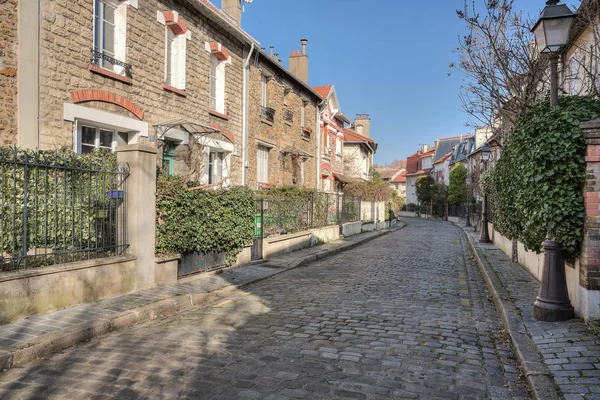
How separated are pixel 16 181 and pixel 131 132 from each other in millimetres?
5589

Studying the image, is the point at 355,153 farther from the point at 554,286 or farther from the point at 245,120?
the point at 554,286

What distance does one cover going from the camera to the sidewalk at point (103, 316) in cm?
467

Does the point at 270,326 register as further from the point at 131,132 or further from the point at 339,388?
the point at 131,132

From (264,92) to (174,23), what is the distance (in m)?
6.75

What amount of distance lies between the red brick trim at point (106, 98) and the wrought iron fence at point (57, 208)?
317 cm

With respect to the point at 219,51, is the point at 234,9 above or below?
above

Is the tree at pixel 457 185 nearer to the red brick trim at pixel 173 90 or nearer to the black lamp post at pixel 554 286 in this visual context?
the red brick trim at pixel 173 90

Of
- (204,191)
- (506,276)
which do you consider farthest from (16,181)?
(506,276)

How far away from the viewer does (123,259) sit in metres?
7.07

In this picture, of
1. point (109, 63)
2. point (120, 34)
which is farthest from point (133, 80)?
point (120, 34)

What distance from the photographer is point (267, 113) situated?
18.6 metres

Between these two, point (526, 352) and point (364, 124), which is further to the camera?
point (364, 124)

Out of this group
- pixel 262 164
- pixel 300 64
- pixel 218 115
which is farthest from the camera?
pixel 300 64

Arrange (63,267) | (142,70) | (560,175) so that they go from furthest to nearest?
(142,70)
(63,267)
(560,175)
